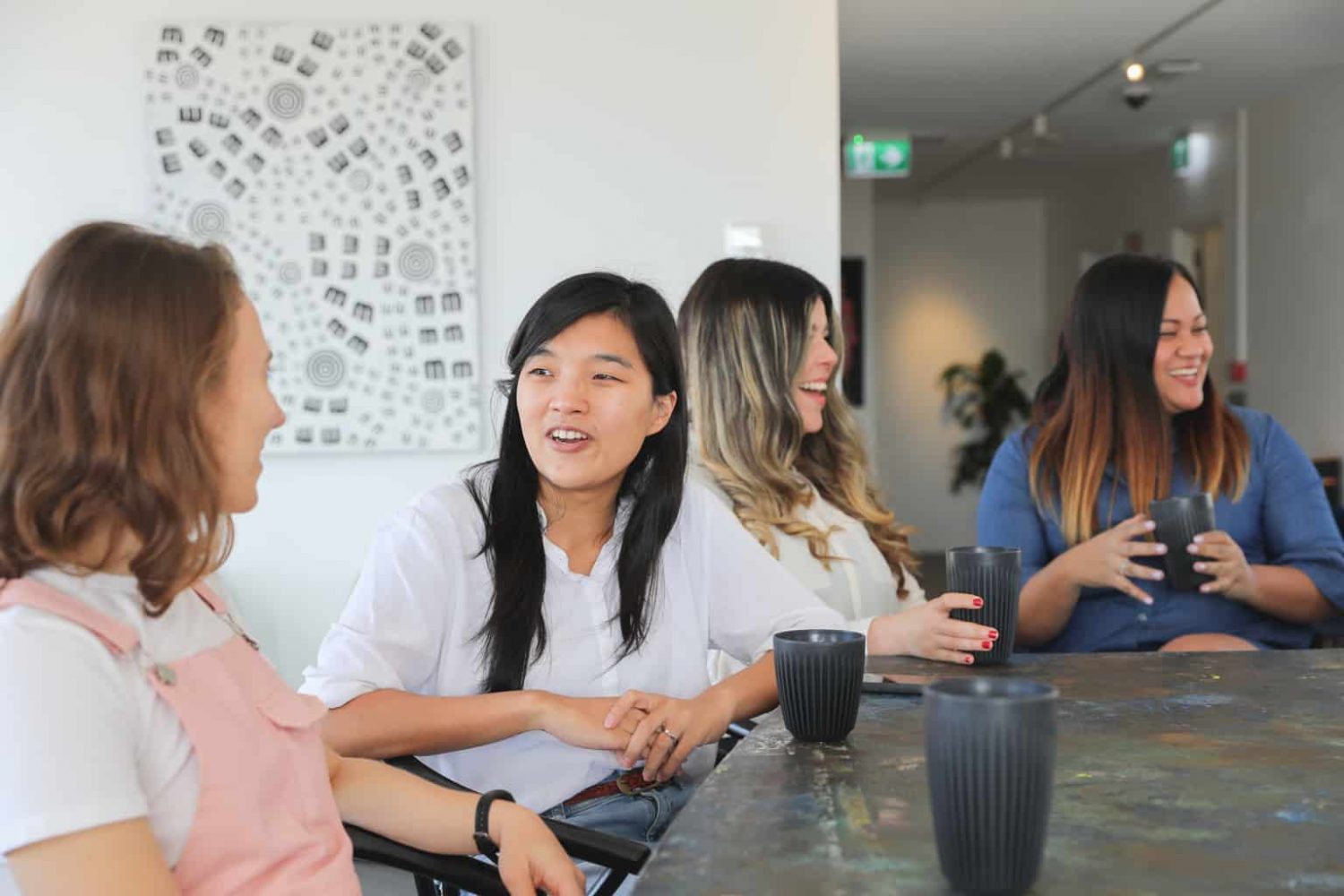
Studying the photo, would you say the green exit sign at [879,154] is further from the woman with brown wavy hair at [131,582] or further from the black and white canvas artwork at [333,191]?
the woman with brown wavy hair at [131,582]

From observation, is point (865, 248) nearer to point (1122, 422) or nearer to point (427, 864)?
point (1122, 422)

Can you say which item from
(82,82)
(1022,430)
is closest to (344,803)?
(1022,430)

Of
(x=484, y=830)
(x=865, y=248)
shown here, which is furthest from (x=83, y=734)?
(x=865, y=248)

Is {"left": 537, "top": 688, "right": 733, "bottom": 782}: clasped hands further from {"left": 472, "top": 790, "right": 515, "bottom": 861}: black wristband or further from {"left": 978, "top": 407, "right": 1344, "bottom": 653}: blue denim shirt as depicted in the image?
{"left": 978, "top": 407, "right": 1344, "bottom": 653}: blue denim shirt

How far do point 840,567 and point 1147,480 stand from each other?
0.56 m

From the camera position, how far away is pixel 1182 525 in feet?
6.50

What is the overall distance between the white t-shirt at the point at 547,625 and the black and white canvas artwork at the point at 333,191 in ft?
7.97

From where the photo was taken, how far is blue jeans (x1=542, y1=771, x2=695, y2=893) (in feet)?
5.45

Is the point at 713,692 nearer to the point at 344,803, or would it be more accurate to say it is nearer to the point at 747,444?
the point at 344,803

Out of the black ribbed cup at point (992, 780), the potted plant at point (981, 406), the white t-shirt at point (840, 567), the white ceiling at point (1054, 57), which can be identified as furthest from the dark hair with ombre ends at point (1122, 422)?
the potted plant at point (981, 406)

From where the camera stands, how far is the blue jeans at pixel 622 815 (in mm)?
1662

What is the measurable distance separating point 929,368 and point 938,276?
2.61ft

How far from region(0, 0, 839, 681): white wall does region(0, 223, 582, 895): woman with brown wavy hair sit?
3.11m

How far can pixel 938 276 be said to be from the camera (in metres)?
11.5
